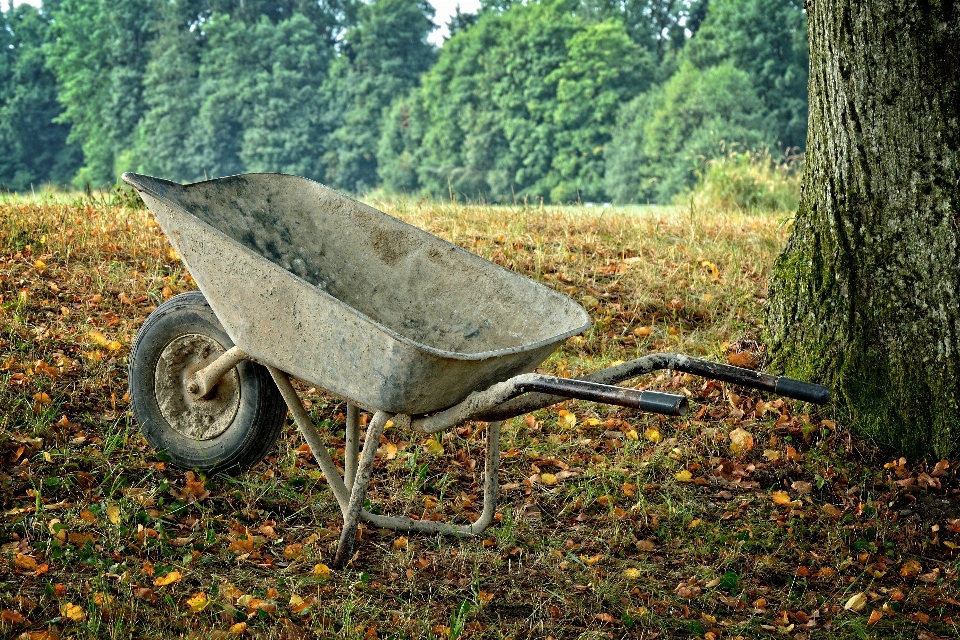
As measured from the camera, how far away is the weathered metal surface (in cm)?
288

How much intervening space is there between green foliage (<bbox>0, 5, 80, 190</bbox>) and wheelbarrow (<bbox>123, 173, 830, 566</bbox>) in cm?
4784

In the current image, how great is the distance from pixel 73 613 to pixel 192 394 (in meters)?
1.10

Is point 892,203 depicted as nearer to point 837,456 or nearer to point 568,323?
point 837,456

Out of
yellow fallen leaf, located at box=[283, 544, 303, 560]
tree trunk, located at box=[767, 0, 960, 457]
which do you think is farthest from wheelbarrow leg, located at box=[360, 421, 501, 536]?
tree trunk, located at box=[767, 0, 960, 457]

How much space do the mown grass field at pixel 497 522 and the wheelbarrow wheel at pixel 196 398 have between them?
0.46 ft

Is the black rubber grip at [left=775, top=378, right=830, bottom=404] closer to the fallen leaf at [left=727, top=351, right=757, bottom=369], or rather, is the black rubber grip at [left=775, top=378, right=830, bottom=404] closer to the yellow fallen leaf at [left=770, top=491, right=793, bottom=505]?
the yellow fallen leaf at [left=770, top=491, right=793, bottom=505]

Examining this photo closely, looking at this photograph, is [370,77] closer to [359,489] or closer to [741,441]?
[741,441]

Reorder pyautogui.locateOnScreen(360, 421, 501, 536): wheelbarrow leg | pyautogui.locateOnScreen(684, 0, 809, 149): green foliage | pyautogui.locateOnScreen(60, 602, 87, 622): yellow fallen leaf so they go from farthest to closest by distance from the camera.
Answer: pyautogui.locateOnScreen(684, 0, 809, 149): green foliage → pyautogui.locateOnScreen(360, 421, 501, 536): wheelbarrow leg → pyautogui.locateOnScreen(60, 602, 87, 622): yellow fallen leaf

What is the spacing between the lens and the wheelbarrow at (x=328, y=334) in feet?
9.54

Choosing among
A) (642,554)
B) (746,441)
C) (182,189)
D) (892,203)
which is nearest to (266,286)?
(182,189)

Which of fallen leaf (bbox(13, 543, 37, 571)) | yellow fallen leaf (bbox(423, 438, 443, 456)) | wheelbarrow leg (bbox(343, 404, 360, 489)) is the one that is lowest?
yellow fallen leaf (bbox(423, 438, 443, 456))

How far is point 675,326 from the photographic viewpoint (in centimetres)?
579

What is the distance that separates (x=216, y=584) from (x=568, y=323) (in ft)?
4.90

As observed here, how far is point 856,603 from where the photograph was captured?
317 centimetres
